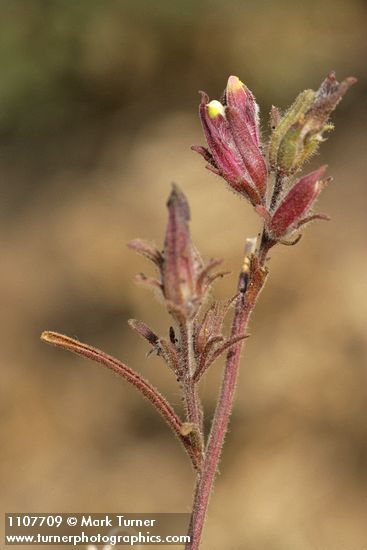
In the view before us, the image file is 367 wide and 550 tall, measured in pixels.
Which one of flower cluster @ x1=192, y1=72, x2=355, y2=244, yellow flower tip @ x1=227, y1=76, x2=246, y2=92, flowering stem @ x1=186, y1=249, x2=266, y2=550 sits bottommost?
flowering stem @ x1=186, y1=249, x2=266, y2=550

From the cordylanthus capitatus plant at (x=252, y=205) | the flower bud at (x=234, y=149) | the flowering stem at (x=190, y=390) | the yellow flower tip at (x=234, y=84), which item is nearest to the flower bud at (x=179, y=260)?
→ the cordylanthus capitatus plant at (x=252, y=205)

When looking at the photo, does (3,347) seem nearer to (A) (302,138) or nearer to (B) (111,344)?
(B) (111,344)

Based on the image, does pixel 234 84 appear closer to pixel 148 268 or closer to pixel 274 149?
pixel 274 149

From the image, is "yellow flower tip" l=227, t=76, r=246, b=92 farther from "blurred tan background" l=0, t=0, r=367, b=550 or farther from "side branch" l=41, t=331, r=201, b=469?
"blurred tan background" l=0, t=0, r=367, b=550

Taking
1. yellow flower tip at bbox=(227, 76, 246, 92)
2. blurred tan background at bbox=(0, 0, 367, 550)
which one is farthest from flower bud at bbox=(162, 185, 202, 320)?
blurred tan background at bbox=(0, 0, 367, 550)

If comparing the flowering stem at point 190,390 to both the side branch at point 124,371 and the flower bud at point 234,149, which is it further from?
the flower bud at point 234,149

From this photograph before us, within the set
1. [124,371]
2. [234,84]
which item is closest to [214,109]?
[234,84]

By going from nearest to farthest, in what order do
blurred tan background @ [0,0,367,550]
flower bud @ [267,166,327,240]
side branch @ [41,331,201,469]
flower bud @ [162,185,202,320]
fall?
flower bud @ [162,185,202,320], flower bud @ [267,166,327,240], side branch @ [41,331,201,469], blurred tan background @ [0,0,367,550]
